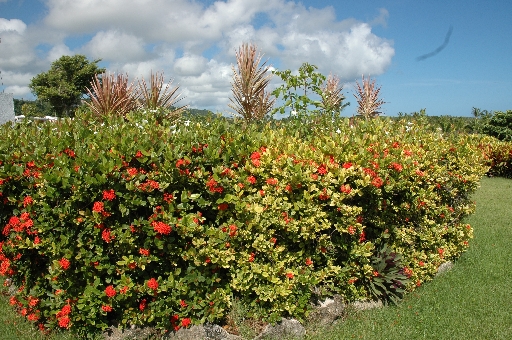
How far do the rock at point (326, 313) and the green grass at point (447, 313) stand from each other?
0.27ft

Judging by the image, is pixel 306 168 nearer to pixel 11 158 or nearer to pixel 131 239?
pixel 131 239

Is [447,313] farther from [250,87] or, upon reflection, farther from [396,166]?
[250,87]

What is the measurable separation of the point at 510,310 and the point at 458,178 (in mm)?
1752

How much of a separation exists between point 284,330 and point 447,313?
1.77 meters

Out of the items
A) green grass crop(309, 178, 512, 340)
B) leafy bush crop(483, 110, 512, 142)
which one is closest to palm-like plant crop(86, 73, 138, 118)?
green grass crop(309, 178, 512, 340)

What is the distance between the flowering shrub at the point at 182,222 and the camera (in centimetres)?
344

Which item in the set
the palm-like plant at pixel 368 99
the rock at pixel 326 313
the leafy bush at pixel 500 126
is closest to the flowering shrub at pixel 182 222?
the rock at pixel 326 313

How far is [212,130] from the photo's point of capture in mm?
3965

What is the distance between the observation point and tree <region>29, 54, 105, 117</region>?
178 ft

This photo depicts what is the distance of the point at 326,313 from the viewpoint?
13.2 ft

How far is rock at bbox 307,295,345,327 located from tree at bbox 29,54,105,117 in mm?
55447

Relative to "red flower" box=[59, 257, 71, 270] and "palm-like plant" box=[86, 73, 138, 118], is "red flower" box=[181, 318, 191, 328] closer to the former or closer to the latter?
"red flower" box=[59, 257, 71, 270]

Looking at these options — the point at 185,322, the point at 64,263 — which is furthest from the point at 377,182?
the point at 64,263

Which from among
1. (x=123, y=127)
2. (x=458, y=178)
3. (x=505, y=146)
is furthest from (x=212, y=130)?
(x=505, y=146)
